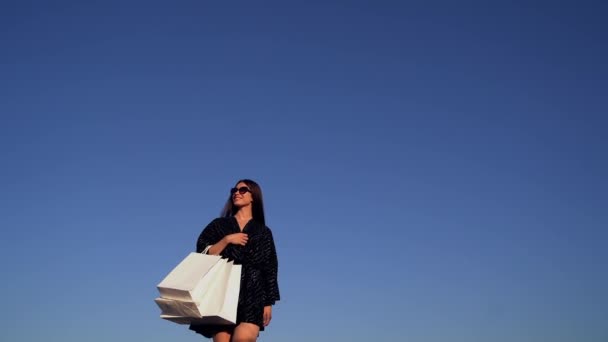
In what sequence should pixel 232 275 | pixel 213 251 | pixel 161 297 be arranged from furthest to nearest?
pixel 213 251 < pixel 232 275 < pixel 161 297

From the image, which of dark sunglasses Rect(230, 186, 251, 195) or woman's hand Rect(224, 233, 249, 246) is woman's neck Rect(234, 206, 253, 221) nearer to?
dark sunglasses Rect(230, 186, 251, 195)

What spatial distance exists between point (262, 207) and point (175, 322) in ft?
6.61

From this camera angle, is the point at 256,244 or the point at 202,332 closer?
the point at 202,332

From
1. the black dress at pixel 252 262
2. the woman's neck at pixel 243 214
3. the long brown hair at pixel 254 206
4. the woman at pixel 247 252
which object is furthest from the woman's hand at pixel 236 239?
the long brown hair at pixel 254 206

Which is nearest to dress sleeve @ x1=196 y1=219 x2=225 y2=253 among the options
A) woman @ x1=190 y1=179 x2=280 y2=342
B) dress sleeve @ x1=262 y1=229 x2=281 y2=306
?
woman @ x1=190 y1=179 x2=280 y2=342

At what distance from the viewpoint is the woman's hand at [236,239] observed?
734cm

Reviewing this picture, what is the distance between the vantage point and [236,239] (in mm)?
7355

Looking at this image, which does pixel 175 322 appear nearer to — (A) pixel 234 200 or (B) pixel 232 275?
(B) pixel 232 275

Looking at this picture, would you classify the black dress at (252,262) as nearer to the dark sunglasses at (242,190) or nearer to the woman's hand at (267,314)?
the woman's hand at (267,314)

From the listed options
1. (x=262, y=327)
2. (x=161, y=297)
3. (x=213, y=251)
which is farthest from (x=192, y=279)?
(x=262, y=327)

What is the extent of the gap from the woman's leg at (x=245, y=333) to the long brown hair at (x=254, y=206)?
1.45 metres

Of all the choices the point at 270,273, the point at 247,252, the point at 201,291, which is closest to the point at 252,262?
the point at 247,252

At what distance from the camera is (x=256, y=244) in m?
7.74

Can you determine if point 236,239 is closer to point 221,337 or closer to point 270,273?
point 270,273
